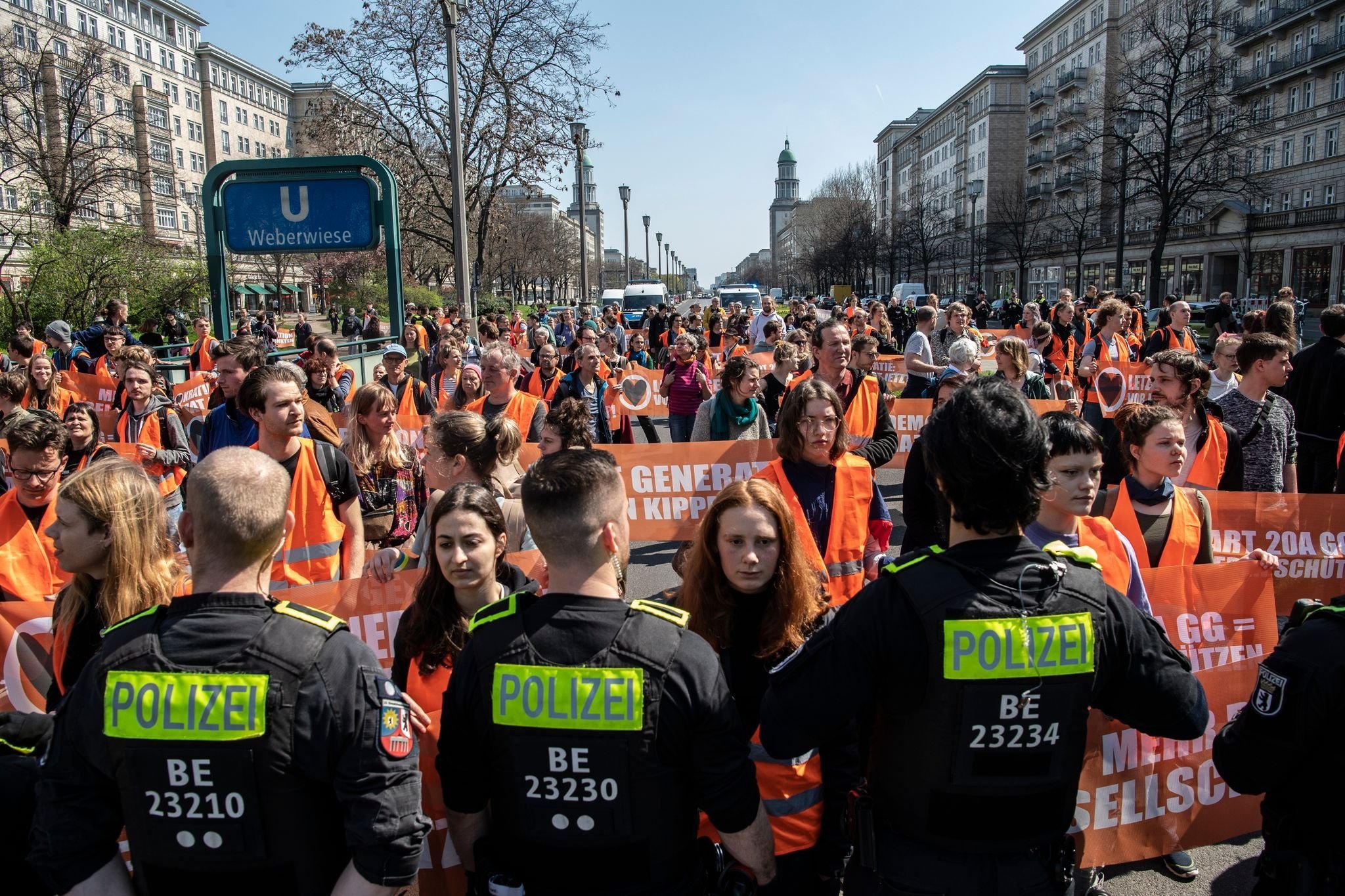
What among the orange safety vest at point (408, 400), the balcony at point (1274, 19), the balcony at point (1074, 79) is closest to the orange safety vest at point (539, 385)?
the orange safety vest at point (408, 400)

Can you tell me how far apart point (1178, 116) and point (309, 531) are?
159ft

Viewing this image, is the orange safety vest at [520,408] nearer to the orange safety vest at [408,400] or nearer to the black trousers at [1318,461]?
the orange safety vest at [408,400]

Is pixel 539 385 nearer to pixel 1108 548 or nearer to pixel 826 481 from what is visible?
pixel 826 481

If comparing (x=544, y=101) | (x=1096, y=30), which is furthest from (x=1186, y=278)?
(x=544, y=101)

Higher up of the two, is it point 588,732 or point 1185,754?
point 588,732

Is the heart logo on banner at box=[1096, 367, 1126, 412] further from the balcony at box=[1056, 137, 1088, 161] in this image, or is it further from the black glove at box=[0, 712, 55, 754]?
the balcony at box=[1056, 137, 1088, 161]

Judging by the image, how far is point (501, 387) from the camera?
7273 mm

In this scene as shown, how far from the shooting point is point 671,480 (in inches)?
277

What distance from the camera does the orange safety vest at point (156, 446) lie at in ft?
21.0

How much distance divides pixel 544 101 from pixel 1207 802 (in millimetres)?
26613

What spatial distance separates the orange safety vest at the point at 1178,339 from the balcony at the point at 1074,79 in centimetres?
8437

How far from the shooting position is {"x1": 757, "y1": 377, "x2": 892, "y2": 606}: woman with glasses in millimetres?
4441

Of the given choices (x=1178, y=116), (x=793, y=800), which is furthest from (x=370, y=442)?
(x=1178, y=116)

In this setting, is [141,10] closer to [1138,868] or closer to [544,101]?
[544,101]
